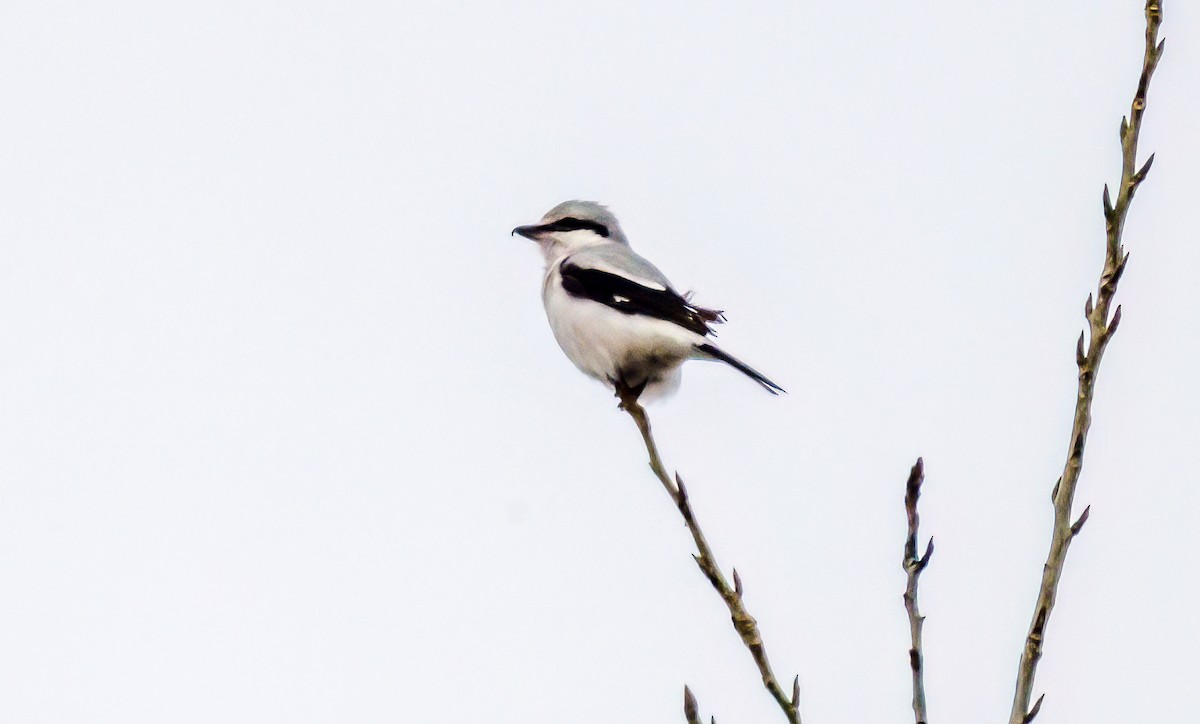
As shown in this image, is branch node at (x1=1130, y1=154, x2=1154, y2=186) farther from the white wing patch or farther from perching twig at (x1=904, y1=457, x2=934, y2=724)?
the white wing patch

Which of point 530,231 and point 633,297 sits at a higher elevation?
point 530,231

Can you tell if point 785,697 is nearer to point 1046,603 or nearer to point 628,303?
point 1046,603

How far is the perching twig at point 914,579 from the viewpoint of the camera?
95.2 inches

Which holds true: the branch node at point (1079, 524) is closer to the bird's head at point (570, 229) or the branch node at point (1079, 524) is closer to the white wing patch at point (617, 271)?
the white wing patch at point (617, 271)

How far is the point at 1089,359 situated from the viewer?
2359 millimetres

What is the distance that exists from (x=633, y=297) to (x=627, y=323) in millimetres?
185

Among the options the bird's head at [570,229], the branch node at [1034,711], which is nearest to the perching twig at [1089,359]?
the branch node at [1034,711]

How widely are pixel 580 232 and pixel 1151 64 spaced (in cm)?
475

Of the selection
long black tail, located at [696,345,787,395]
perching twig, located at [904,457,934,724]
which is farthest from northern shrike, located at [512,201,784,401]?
perching twig, located at [904,457,934,724]

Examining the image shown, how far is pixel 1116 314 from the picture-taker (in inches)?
95.0

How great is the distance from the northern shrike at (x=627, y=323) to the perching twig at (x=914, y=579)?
263 cm

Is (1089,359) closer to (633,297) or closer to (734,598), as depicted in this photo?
(734,598)

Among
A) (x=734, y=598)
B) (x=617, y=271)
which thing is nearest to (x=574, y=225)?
(x=617, y=271)

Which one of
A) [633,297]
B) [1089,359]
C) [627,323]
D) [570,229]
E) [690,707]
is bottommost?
[690,707]
